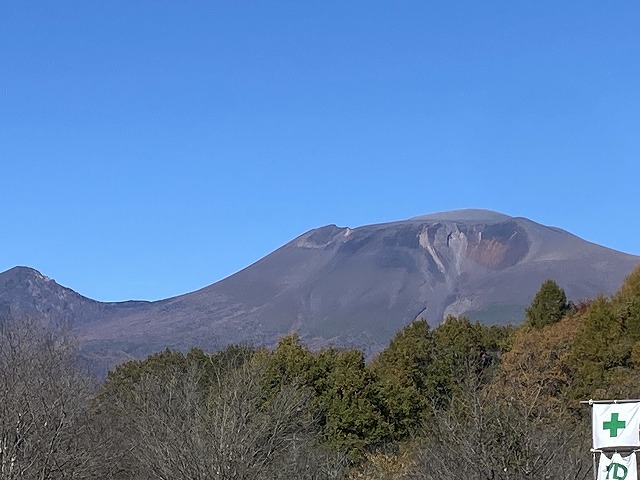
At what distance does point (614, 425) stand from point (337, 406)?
24195 mm

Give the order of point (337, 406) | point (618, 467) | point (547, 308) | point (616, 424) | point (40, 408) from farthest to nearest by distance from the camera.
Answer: point (547, 308) → point (337, 406) → point (40, 408) → point (616, 424) → point (618, 467)

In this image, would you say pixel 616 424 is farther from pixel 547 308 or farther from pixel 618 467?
pixel 547 308

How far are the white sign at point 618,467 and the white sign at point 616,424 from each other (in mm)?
197

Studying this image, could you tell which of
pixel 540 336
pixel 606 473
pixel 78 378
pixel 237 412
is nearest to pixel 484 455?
pixel 606 473

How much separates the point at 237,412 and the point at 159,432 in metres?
4.78

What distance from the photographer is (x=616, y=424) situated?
54.8 feet

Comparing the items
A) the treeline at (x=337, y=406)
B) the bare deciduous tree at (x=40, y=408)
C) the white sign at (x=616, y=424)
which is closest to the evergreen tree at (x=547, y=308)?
the treeline at (x=337, y=406)

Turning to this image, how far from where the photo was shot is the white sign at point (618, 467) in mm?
16578

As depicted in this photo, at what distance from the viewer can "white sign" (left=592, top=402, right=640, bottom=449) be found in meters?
16.6

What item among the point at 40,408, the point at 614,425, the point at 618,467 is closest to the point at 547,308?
the point at 40,408

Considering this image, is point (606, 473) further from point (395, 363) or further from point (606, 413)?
point (395, 363)

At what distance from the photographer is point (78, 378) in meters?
26.8

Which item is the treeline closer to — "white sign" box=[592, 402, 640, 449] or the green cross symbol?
"white sign" box=[592, 402, 640, 449]

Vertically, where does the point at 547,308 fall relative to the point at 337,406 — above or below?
above
